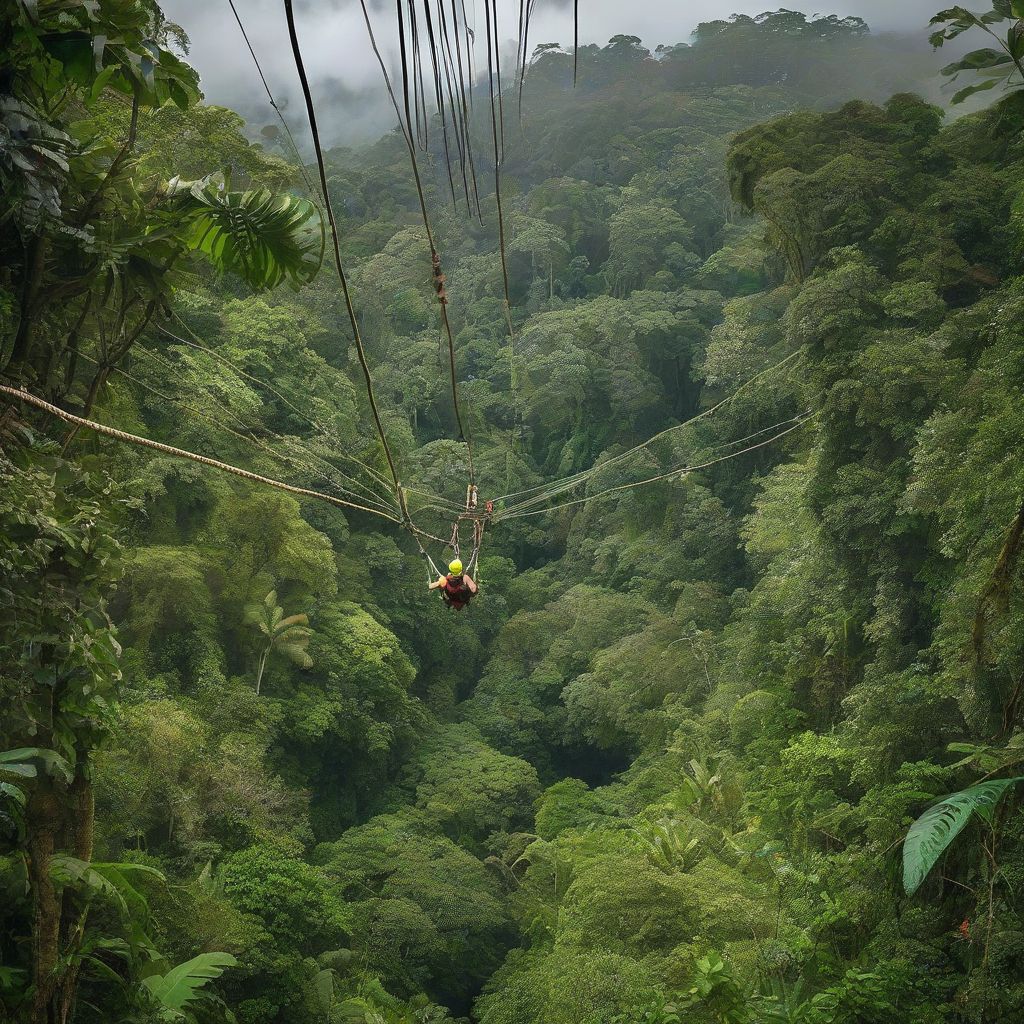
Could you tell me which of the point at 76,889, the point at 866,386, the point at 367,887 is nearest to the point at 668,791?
the point at 367,887

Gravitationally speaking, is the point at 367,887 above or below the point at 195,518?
below

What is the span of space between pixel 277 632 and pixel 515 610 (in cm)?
1109

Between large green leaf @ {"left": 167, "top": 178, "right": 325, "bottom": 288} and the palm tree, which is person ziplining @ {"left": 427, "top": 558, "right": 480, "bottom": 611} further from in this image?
the palm tree

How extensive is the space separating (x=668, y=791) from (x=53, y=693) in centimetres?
1380

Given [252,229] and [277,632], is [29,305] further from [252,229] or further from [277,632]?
[277,632]

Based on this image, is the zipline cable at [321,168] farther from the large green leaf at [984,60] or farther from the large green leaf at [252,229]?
the large green leaf at [984,60]

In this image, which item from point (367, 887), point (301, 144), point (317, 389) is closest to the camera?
point (367, 887)

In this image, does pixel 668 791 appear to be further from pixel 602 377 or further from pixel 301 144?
pixel 301 144

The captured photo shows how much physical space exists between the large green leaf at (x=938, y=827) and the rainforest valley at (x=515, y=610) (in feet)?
0.05

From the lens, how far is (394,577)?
24344 mm

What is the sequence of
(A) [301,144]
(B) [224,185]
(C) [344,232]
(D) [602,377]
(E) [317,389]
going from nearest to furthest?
(B) [224,185], (E) [317,389], (D) [602,377], (C) [344,232], (A) [301,144]

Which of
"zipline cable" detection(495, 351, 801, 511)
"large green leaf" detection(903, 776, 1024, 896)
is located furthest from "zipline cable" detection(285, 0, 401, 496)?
"zipline cable" detection(495, 351, 801, 511)

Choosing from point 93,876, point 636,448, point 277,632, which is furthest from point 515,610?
point 93,876

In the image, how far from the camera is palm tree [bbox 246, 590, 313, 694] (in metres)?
17.6
